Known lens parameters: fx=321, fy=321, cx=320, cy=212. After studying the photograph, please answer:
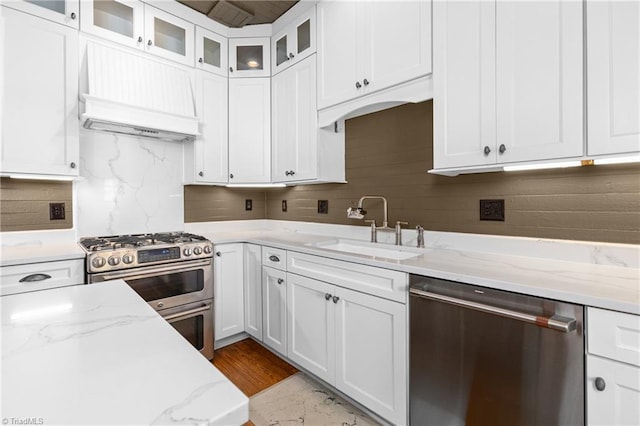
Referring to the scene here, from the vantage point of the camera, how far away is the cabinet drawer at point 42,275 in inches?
68.2

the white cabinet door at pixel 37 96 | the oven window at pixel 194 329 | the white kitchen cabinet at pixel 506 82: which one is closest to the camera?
the white kitchen cabinet at pixel 506 82

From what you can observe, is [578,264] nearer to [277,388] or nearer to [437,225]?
[437,225]

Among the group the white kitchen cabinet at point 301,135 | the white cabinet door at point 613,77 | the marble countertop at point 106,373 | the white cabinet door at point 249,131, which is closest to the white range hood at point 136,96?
the white cabinet door at point 249,131

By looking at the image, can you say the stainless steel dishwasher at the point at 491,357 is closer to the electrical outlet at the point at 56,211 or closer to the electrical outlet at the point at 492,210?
the electrical outlet at the point at 492,210

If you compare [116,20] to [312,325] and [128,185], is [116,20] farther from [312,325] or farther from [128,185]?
[312,325]

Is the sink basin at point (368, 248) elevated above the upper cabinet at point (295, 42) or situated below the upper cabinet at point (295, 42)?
below

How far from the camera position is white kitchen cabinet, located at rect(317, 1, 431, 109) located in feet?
5.97

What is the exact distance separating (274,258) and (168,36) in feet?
6.67

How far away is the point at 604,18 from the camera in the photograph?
1.24 meters

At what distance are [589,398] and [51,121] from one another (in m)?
3.11

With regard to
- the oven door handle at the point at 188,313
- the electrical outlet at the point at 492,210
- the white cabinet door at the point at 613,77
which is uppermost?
the white cabinet door at the point at 613,77

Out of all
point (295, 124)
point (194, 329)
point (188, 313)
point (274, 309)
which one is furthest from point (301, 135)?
point (194, 329)

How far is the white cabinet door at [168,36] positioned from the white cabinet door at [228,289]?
163cm

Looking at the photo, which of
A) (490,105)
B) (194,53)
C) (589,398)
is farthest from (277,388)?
(194,53)
